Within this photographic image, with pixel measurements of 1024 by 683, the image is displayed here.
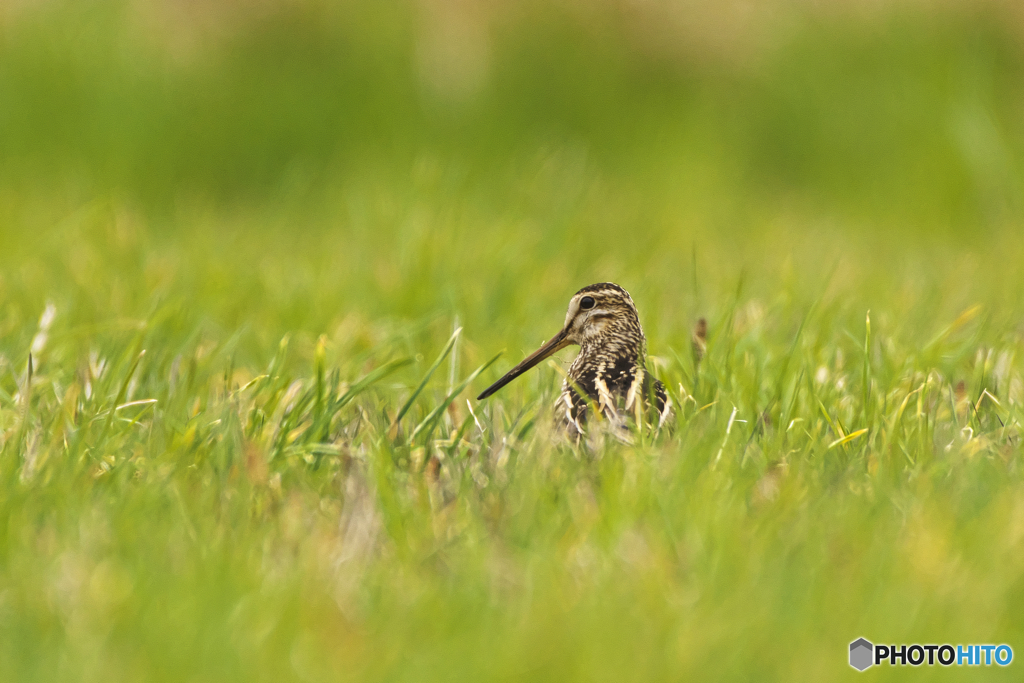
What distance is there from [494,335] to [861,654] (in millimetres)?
2762

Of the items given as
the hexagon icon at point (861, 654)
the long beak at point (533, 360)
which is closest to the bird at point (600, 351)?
the long beak at point (533, 360)

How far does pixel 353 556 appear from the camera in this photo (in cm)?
246

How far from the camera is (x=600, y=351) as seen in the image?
3793 mm

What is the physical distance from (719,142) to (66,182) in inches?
164

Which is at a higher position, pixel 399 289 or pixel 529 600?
pixel 399 289

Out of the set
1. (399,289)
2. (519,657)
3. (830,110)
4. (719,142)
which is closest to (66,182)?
(399,289)

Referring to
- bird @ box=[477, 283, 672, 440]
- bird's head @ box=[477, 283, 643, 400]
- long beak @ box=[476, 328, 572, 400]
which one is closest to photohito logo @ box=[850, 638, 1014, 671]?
bird @ box=[477, 283, 672, 440]

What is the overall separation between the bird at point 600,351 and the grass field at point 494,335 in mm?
82

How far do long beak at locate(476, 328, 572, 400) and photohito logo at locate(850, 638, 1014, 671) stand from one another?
167 cm

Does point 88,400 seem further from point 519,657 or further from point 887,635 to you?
point 887,635

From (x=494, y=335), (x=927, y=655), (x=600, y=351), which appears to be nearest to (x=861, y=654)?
(x=927, y=655)

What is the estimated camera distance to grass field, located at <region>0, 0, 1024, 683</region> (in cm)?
219

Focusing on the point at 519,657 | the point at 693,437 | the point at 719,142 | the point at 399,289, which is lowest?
the point at 519,657

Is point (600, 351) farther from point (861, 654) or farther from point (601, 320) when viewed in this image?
point (861, 654)
